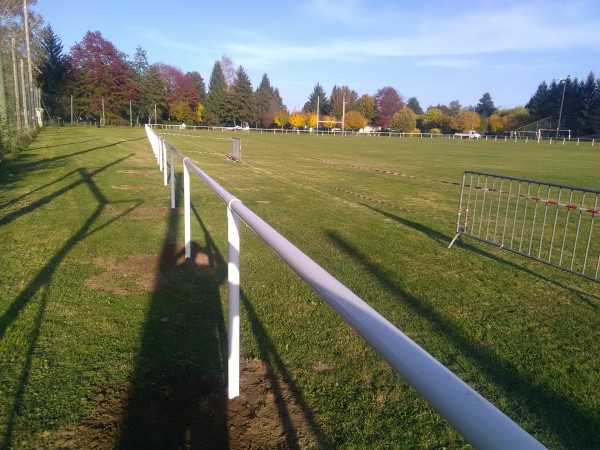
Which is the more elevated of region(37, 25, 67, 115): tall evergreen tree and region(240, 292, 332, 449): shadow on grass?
region(37, 25, 67, 115): tall evergreen tree

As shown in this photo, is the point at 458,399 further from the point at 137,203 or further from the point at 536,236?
the point at 137,203

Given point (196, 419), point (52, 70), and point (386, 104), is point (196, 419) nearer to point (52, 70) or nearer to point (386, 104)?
point (52, 70)

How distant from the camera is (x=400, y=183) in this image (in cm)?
1584

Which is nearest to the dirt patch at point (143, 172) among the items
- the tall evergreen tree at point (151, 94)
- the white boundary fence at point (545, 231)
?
the white boundary fence at point (545, 231)

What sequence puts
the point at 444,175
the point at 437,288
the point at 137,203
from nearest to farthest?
1. the point at 437,288
2. the point at 137,203
3. the point at 444,175

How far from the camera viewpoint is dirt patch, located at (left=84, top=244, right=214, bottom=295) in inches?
198

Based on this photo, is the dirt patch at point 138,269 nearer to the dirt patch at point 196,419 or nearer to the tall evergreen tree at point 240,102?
the dirt patch at point 196,419

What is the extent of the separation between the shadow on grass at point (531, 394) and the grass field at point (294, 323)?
1 cm

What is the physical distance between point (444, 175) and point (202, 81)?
114m

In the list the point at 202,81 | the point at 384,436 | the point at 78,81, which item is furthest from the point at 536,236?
the point at 202,81

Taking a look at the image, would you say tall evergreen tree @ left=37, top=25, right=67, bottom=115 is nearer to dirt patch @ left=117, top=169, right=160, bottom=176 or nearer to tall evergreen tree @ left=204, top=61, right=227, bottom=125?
tall evergreen tree @ left=204, top=61, right=227, bottom=125

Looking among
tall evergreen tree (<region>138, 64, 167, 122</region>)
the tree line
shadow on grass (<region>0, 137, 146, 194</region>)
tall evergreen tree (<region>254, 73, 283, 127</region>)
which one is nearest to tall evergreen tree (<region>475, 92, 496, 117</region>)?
the tree line

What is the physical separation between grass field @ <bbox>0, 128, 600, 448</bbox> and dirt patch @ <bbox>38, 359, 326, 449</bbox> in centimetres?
4

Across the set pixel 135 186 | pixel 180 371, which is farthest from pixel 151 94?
pixel 180 371
